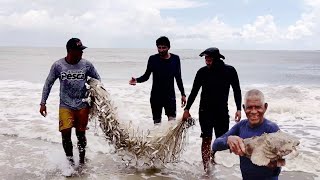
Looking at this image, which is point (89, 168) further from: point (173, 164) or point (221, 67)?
point (221, 67)

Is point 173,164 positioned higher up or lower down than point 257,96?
lower down

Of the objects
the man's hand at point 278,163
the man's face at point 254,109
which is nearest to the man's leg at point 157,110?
the man's face at point 254,109

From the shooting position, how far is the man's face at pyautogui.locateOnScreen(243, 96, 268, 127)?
2.76 meters

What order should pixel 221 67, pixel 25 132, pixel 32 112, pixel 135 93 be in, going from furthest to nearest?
pixel 135 93
pixel 32 112
pixel 25 132
pixel 221 67

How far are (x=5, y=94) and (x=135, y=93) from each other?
524 centimetres

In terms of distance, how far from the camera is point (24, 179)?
5.66 m

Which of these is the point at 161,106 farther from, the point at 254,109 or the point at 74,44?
the point at 254,109

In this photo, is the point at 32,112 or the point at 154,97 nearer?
the point at 154,97

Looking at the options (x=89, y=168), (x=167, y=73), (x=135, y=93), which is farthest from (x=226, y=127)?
(x=135, y=93)

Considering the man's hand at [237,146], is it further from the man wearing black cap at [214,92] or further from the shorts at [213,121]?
the shorts at [213,121]

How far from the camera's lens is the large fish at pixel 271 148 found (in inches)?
92.5

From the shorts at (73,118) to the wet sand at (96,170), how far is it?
26.4 inches

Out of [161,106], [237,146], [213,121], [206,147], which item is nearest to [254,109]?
[237,146]

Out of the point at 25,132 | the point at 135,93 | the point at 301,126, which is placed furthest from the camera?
the point at 135,93
